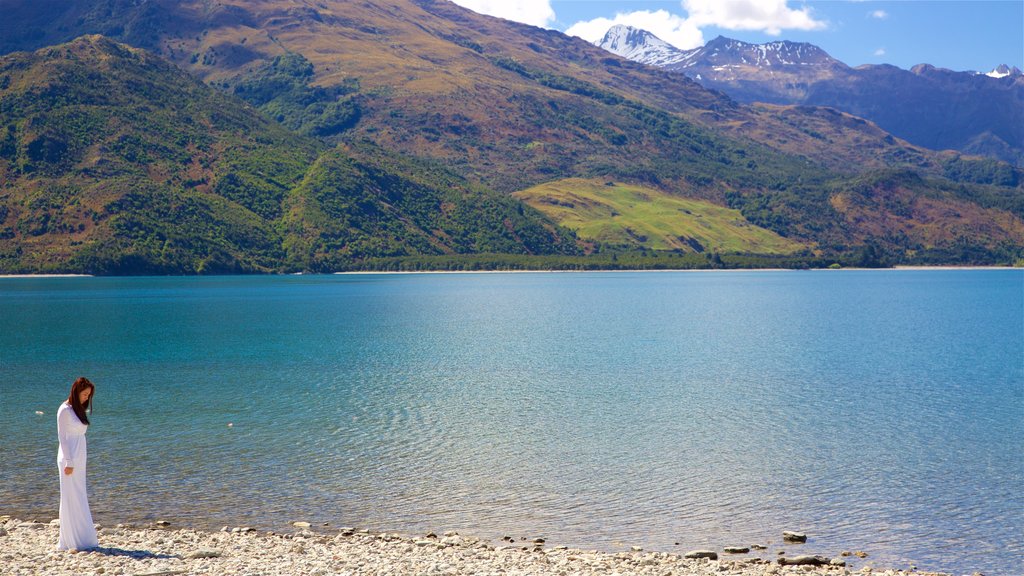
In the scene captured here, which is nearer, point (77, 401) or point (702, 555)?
point (77, 401)

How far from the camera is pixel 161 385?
188ft

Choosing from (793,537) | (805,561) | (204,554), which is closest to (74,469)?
(204,554)

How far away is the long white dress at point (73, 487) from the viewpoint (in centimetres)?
2259

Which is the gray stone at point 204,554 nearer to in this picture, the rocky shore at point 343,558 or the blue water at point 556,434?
the rocky shore at point 343,558

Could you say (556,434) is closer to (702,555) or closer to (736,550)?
(736,550)

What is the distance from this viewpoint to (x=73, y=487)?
23016 millimetres

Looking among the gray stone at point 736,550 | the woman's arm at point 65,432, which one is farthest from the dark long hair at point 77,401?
the gray stone at point 736,550

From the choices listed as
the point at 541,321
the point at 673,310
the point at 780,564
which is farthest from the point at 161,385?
the point at 673,310

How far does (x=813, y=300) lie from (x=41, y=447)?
141645mm

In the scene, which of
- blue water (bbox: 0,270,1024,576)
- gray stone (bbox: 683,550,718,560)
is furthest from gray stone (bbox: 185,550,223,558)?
gray stone (bbox: 683,550,718,560)

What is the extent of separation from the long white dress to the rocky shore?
0.42 metres

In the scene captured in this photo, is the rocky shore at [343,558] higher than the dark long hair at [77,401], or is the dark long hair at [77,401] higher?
the dark long hair at [77,401]

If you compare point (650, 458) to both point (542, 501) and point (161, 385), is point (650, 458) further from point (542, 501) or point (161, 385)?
point (161, 385)

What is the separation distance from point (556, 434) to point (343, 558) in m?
19.4
